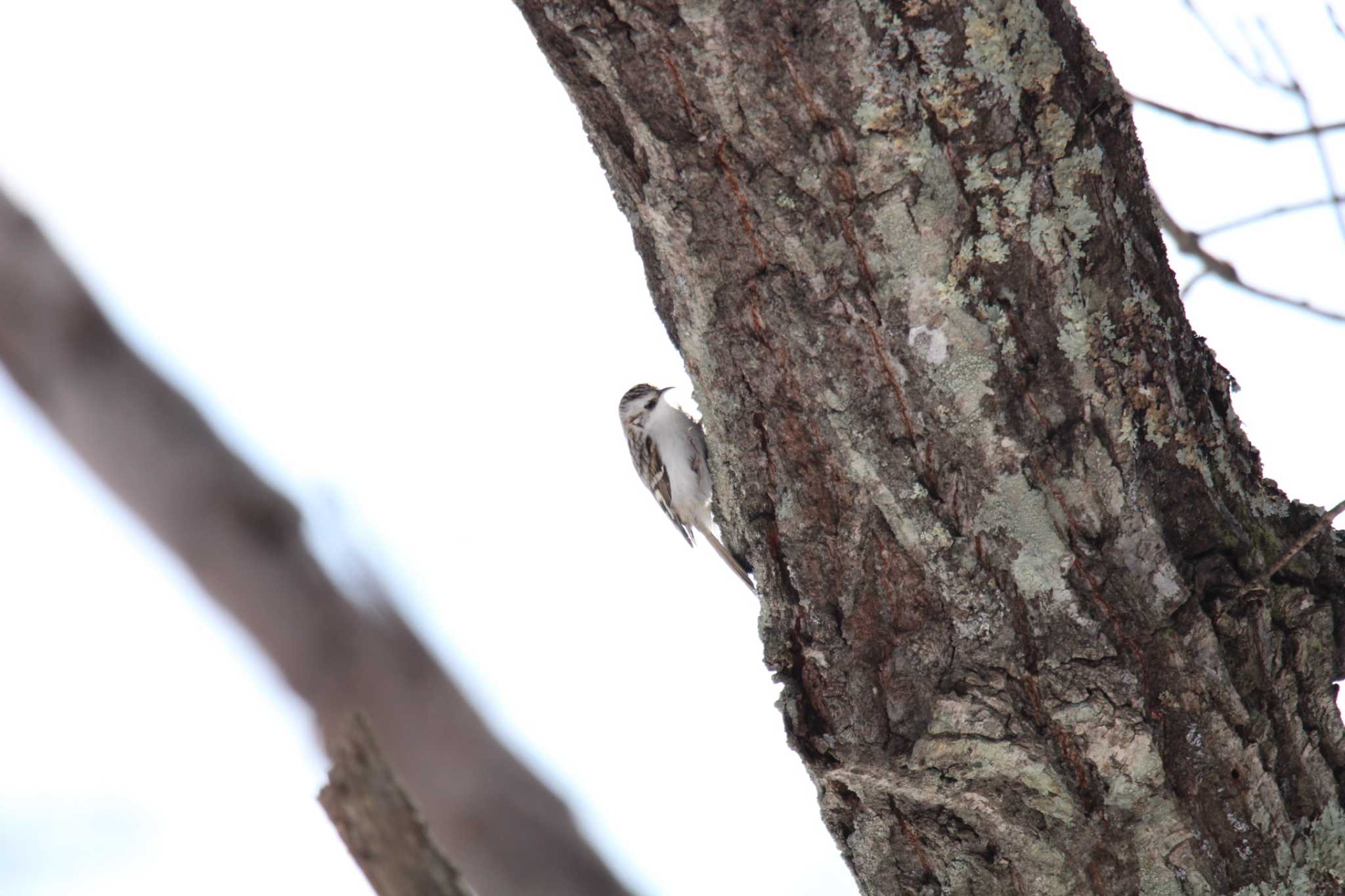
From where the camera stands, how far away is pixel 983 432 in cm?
159

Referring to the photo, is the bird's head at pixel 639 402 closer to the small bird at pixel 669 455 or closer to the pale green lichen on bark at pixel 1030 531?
the small bird at pixel 669 455

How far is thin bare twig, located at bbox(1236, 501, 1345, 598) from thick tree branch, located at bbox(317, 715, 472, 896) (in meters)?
1.11

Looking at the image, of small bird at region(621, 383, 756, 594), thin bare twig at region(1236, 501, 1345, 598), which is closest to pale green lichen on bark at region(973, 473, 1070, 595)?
thin bare twig at region(1236, 501, 1345, 598)

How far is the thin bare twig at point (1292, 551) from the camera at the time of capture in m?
1.62

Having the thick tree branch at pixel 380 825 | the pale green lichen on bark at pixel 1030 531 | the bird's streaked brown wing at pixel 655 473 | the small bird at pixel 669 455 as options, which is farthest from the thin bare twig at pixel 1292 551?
the bird's streaked brown wing at pixel 655 473

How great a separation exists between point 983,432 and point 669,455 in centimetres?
267

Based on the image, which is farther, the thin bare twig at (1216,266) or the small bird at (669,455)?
the small bird at (669,455)

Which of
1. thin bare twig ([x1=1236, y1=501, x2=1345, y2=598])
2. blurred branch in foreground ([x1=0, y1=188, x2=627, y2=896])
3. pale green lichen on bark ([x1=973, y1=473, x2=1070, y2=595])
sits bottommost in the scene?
thin bare twig ([x1=1236, y1=501, x2=1345, y2=598])

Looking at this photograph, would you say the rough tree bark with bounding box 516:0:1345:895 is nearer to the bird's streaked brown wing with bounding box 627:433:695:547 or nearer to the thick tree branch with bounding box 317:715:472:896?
the thick tree branch with bounding box 317:715:472:896

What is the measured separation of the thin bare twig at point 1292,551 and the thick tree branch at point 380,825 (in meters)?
A: 1.11

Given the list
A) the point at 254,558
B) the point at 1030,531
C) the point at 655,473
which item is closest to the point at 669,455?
the point at 655,473

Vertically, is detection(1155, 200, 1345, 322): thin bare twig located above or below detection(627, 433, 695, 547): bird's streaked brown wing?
below

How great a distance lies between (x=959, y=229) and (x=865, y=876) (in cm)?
91

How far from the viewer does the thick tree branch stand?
3.32 ft
